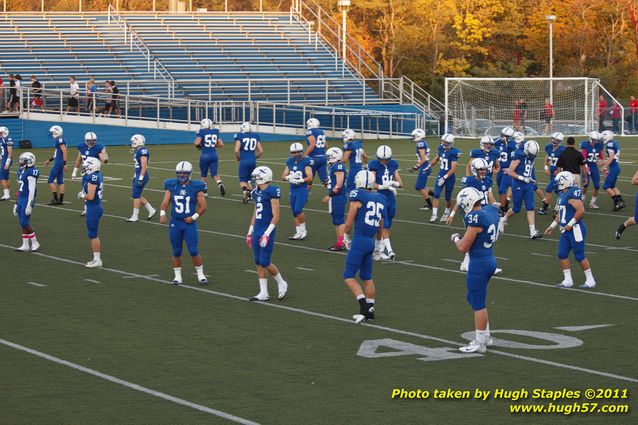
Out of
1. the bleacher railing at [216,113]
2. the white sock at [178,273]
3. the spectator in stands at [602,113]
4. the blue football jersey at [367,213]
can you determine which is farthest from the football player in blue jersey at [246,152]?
the spectator in stands at [602,113]

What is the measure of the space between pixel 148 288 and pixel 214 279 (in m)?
1.01

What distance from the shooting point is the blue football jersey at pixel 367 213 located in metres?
13.2

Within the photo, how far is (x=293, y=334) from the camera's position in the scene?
1282 centimetres

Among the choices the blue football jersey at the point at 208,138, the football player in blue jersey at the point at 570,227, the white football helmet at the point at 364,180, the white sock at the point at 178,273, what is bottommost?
the white sock at the point at 178,273

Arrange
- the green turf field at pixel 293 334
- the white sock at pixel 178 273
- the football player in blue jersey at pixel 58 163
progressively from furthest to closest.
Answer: the football player in blue jersey at pixel 58 163 → the white sock at pixel 178 273 → the green turf field at pixel 293 334

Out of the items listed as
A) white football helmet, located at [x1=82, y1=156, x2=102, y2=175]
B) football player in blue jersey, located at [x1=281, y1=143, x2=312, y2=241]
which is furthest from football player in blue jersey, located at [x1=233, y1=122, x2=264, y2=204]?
white football helmet, located at [x1=82, y1=156, x2=102, y2=175]

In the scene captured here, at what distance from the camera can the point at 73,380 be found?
35.8 ft

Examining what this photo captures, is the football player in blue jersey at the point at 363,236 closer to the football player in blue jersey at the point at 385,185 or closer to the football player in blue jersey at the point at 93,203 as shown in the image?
the football player in blue jersey at the point at 385,185

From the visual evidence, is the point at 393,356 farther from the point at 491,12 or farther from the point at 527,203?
the point at 491,12

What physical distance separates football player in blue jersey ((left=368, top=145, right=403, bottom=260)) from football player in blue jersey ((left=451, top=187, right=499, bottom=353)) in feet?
19.2

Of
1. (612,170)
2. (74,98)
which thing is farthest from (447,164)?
(74,98)

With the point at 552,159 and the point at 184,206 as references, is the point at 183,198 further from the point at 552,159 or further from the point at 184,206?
the point at 552,159

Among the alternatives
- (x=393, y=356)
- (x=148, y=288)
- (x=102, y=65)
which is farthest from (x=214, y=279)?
(x=102, y=65)

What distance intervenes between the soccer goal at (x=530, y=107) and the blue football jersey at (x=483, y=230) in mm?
33466
